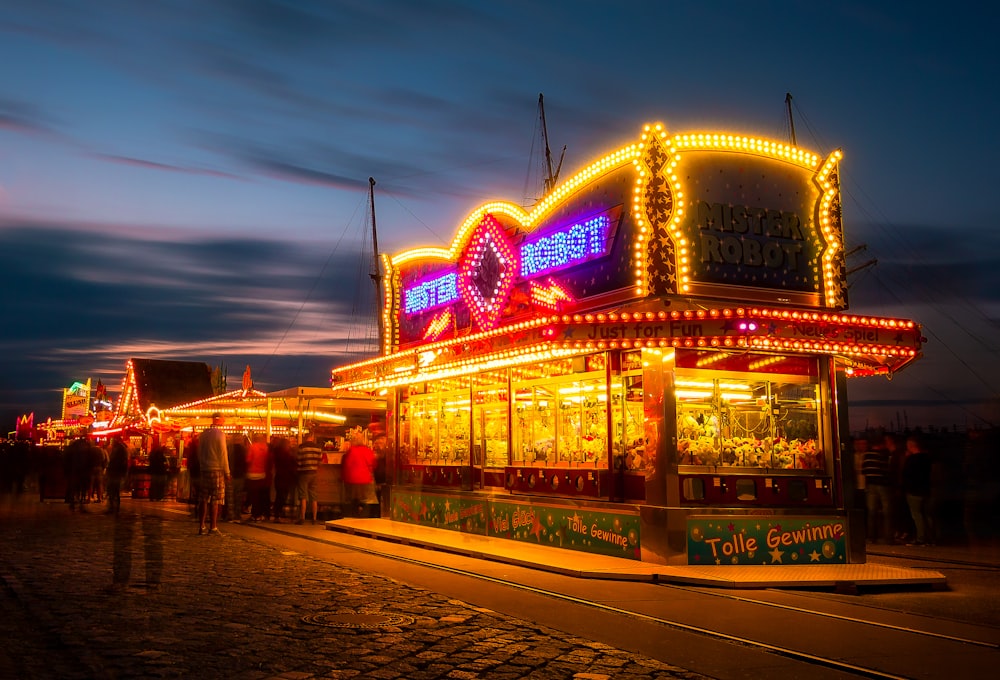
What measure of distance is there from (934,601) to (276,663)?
775 cm

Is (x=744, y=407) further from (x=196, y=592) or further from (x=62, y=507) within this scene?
(x=62, y=507)

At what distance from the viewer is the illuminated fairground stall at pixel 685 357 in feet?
45.1

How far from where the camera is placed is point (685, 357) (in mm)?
14523

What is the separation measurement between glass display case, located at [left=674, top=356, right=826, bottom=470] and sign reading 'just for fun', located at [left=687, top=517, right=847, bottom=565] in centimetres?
93

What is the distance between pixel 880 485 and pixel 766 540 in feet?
16.3

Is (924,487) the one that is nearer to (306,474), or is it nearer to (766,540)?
(766,540)

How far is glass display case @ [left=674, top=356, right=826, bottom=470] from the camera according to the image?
14375mm

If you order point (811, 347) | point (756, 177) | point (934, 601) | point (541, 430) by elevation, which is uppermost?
Answer: point (756, 177)

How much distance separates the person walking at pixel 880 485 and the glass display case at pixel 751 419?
128 inches

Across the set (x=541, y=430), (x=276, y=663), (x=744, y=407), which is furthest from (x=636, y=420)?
(x=276, y=663)

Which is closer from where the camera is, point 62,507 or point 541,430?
point 541,430

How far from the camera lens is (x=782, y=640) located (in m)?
8.20

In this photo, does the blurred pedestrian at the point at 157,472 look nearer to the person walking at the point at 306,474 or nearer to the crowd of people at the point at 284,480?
the crowd of people at the point at 284,480

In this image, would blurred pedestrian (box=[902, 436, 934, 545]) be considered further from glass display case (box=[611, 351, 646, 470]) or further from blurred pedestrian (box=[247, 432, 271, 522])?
blurred pedestrian (box=[247, 432, 271, 522])
